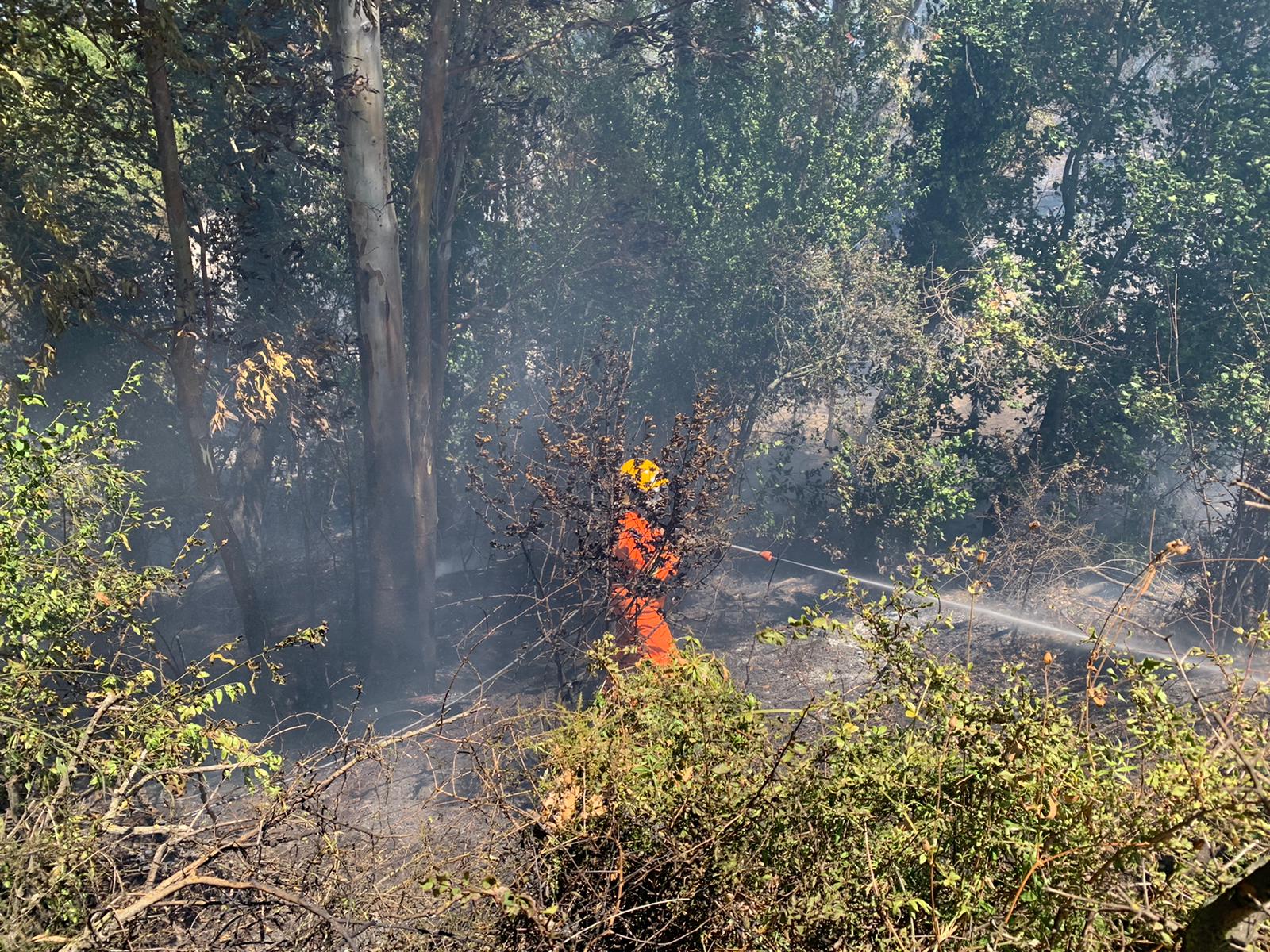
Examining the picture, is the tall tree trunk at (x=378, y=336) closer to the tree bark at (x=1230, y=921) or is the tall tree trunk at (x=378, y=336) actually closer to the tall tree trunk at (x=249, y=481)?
the tall tree trunk at (x=249, y=481)

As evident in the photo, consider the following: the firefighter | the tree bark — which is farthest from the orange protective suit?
the tree bark

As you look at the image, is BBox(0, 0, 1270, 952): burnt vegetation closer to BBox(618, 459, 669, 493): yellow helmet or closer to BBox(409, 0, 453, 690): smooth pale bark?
BBox(409, 0, 453, 690): smooth pale bark

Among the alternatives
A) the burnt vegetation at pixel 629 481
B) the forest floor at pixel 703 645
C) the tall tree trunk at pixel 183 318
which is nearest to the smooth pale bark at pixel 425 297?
the burnt vegetation at pixel 629 481

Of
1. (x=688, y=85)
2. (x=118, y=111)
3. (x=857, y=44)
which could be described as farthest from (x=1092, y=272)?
(x=118, y=111)

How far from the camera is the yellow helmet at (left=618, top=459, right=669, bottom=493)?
326 inches

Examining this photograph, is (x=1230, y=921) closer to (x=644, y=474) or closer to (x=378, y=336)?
(x=644, y=474)

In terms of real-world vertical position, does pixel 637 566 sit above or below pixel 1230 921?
below

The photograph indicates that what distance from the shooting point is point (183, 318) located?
28.3 ft

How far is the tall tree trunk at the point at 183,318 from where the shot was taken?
7.81 metres

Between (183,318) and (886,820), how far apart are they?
7786 mm

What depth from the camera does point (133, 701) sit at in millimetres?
4992

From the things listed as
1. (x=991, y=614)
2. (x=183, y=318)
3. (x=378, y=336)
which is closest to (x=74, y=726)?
(x=183, y=318)

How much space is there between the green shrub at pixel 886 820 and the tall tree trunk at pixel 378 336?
7.23 m

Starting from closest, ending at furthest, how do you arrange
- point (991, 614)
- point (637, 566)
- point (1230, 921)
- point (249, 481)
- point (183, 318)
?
point (1230, 921) → point (183, 318) → point (637, 566) → point (991, 614) → point (249, 481)
